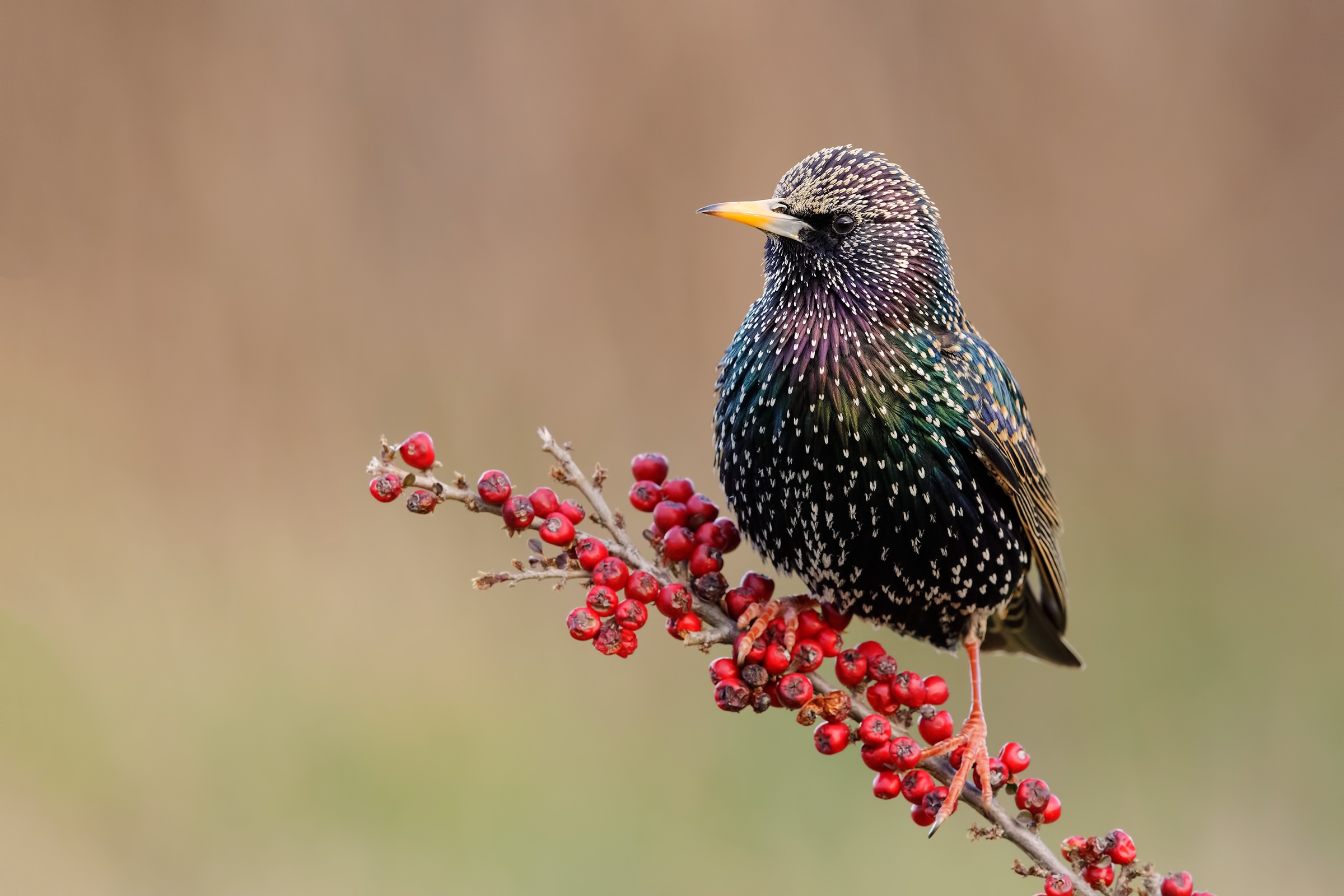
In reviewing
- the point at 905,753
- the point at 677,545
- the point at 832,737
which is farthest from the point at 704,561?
the point at 905,753

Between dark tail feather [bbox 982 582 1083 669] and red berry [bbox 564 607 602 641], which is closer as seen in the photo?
red berry [bbox 564 607 602 641]

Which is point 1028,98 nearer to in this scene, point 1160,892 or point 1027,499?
point 1027,499

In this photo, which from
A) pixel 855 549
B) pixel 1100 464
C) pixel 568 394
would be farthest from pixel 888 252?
pixel 1100 464

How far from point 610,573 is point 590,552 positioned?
5 cm

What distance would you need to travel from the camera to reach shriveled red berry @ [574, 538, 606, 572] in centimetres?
193

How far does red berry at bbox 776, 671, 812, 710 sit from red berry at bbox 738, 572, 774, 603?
7.3 inches

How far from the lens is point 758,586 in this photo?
2.21 metres

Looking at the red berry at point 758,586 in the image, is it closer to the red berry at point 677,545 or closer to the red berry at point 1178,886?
the red berry at point 677,545

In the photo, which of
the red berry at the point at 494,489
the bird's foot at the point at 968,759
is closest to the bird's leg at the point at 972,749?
the bird's foot at the point at 968,759

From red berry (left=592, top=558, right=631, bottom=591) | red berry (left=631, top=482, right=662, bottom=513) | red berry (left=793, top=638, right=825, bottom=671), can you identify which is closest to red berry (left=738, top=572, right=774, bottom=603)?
red berry (left=793, top=638, right=825, bottom=671)

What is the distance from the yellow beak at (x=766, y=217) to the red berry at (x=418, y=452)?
0.74m

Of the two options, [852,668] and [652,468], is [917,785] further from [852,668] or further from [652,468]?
[652,468]

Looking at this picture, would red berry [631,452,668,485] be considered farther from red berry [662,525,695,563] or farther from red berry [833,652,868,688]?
red berry [833,652,868,688]

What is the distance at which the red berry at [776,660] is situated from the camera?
6.81 feet
